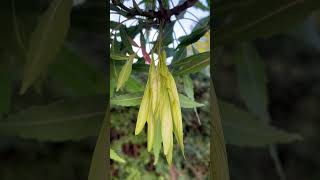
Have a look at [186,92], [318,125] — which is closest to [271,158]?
[318,125]

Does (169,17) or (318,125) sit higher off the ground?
(169,17)

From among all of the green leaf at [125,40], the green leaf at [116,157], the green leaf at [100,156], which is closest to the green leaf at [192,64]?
the green leaf at [125,40]

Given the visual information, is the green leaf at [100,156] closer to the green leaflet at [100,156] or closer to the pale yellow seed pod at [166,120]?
the green leaflet at [100,156]

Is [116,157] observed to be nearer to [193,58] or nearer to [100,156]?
[193,58]

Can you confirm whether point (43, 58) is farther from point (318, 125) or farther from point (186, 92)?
point (186, 92)

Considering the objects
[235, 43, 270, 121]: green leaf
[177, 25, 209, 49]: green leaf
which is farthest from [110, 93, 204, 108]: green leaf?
[235, 43, 270, 121]: green leaf

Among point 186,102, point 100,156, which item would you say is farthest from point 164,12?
point 100,156

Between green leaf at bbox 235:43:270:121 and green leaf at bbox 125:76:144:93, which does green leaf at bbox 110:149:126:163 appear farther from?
green leaf at bbox 235:43:270:121
